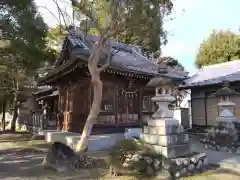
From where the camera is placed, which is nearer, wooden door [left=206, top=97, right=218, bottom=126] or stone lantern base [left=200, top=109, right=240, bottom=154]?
stone lantern base [left=200, top=109, right=240, bottom=154]

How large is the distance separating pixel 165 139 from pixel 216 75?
1131 cm

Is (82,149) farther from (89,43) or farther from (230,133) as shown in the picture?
(89,43)

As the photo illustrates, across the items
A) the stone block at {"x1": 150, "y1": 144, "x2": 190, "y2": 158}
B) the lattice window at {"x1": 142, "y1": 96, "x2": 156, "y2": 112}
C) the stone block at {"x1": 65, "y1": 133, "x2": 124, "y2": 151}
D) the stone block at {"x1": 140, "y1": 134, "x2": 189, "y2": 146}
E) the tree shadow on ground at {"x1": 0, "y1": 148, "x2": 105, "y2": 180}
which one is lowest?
the tree shadow on ground at {"x1": 0, "y1": 148, "x2": 105, "y2": 180}

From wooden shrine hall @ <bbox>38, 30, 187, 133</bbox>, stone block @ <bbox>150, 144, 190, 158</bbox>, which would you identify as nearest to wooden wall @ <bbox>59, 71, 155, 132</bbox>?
wooden shrine hall @ <bbox>38, 30, 187, 133</bbox>

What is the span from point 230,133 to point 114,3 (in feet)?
24.2

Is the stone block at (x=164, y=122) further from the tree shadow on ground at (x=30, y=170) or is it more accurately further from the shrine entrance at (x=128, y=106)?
the shrine entrance at (x=128, y=106)

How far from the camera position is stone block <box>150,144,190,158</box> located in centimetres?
777

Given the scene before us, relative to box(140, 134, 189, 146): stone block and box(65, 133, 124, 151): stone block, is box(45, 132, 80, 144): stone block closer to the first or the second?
box(65, 133, 124, 151): stone block

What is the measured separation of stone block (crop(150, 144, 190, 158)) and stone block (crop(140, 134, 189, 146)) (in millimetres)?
121

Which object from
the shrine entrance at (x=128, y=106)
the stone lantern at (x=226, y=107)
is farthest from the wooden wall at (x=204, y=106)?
the shrine entrance at (x=128, y=106)

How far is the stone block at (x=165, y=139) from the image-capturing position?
7.89 meters

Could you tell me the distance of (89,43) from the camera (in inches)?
628

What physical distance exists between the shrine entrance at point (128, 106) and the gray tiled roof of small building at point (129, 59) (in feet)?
4.64

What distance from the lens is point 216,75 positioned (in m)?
17.5
